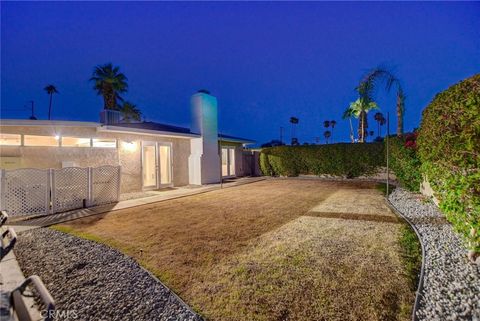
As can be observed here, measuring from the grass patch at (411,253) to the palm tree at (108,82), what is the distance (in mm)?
21120

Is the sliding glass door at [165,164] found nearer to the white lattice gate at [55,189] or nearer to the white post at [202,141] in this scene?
the white post at [202,141]

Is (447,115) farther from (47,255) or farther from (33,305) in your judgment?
(47,255)

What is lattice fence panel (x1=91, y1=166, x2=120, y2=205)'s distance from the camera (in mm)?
7605

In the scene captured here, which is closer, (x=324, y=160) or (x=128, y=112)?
(x=324, y=160)

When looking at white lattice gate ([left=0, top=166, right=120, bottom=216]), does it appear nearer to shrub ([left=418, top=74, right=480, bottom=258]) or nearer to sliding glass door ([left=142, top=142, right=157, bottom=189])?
sliding glass door ([left=142, top=142, right=157, bottom=189])

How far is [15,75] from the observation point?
64062 mm

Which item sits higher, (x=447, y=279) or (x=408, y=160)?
(x=408, y=160)

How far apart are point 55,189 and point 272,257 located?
6802mm

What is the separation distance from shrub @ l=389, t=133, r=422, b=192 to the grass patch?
13.1 feet

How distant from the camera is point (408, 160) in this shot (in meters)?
8.05

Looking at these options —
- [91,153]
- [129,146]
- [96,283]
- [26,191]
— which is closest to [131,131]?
[129,146]

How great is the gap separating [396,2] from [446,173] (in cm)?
3006

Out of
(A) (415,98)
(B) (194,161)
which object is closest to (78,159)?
(B) (194,161)

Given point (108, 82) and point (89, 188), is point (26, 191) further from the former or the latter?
point (108, 82)
